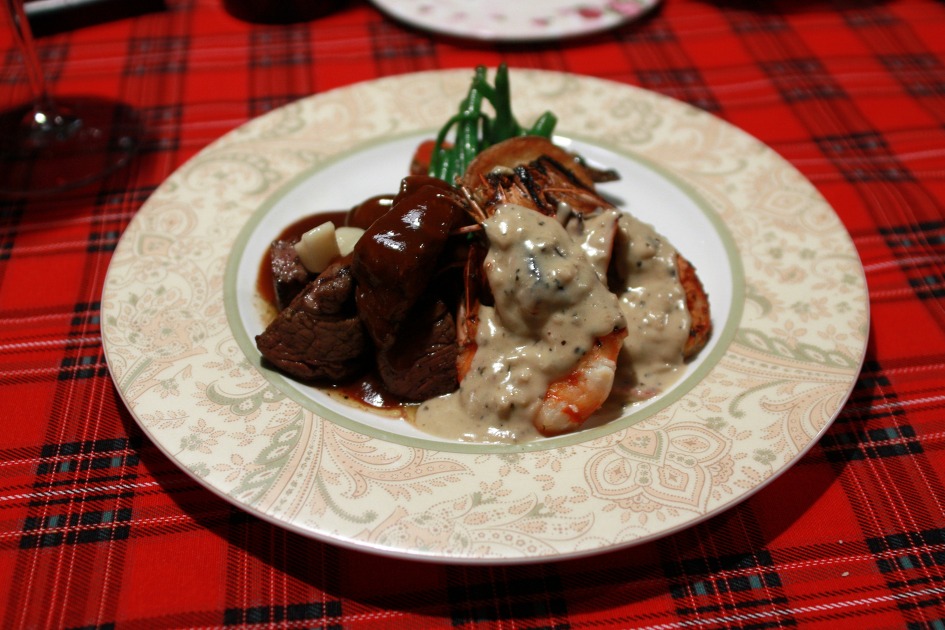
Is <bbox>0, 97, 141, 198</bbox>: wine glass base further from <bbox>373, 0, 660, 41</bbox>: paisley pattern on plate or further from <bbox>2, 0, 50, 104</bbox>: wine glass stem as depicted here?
<bbox>373, 0, 660, 41</bbox>: paisley pattern on plate

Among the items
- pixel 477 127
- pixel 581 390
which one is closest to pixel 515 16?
pixel 477 127

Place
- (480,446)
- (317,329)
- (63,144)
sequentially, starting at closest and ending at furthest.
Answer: (480,446) < (317,329) < (63,144)

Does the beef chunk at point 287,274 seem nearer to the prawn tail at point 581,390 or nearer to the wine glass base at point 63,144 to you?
the prawn tail at point 581,390

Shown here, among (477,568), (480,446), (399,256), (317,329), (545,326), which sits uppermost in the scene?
(399,256)

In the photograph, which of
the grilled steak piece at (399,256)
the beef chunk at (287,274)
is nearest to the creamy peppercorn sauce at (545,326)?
the grilled steak piece at (399,256)

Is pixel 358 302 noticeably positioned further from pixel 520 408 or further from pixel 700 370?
pixel 700 370

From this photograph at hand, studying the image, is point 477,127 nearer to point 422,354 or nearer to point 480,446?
point 422,354

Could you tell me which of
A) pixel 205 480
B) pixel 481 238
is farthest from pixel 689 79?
pixel 205 480
